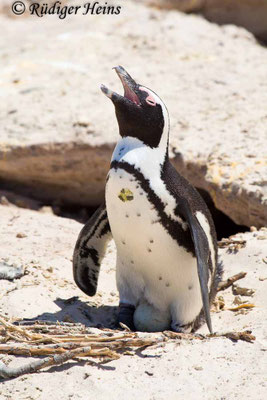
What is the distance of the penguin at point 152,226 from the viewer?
11.2 feet

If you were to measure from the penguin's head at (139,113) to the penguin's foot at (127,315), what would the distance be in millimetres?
816

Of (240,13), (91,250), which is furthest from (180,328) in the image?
(240,13)

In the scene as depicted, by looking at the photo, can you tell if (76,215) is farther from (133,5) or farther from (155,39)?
(133,5)

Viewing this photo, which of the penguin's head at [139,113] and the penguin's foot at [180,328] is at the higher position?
the penguin's head at [139,113]

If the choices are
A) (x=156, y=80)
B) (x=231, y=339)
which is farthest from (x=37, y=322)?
(x=156, y=80)

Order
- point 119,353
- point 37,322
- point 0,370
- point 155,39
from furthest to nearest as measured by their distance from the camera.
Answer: point 155,39 → point 37,322 → point 119,353 → point 0,370

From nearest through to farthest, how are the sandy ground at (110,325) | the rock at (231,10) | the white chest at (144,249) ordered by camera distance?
1. the sandy ground at (110,325)
2. the white chest at (144,249)
3. the rock at (231,10)

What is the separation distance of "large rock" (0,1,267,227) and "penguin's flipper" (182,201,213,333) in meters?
1.17

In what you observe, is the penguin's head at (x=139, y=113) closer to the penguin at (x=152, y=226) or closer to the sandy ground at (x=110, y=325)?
the penguin at (x=152, y=226)

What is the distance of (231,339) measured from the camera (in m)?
3.20

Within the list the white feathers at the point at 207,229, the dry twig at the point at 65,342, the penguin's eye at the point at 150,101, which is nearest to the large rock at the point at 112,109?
the white feathers at the point at 207,229

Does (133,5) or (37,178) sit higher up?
(133,5)

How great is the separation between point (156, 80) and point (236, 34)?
162 cm

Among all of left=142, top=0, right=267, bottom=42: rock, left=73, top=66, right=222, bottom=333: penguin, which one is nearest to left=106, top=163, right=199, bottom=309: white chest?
left=73, top=66, right=222, bottom=333: penguin
